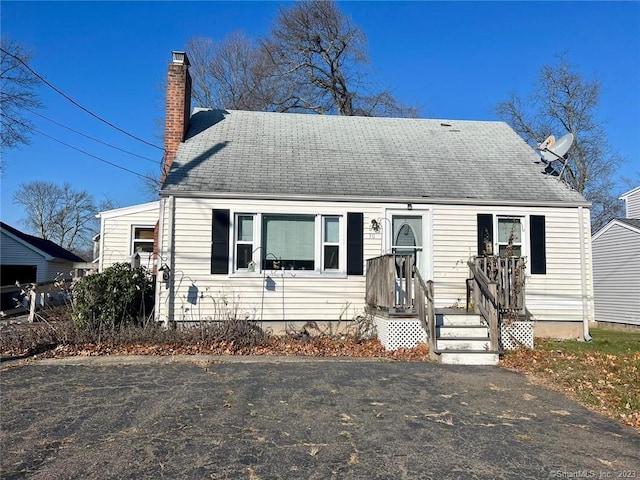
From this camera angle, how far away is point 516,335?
8.89 metres

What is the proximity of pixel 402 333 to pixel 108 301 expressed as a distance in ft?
19.9

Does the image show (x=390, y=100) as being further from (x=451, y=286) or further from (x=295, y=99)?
(x=451, y=286)

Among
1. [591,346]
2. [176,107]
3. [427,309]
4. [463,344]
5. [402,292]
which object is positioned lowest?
[591,346]

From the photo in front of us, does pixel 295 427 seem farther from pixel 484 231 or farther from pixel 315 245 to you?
pixel 484 231

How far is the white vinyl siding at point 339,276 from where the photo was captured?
9.86 m

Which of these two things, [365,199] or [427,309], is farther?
[365,199]

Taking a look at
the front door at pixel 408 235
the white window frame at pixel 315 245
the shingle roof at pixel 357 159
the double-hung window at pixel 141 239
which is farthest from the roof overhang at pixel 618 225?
the double-hung window at pixel 141 239

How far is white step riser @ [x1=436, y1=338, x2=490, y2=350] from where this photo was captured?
801cm

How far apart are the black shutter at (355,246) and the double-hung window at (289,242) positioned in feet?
0.51

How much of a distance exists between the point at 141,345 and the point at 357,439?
18.7 feet

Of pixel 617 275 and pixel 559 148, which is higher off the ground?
pixel 559 148

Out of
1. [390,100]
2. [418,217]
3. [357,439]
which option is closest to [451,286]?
[418,217]

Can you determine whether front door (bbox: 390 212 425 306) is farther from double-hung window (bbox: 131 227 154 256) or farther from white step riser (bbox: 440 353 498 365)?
double-hung window (bbox: 131 227 154 256)

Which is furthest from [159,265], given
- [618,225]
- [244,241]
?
[618,225]
